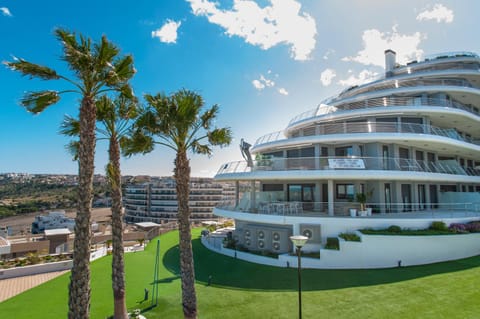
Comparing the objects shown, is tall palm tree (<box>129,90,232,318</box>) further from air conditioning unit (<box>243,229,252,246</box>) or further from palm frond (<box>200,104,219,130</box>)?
air conditioning unit (<box>243,229,252,246</box>)

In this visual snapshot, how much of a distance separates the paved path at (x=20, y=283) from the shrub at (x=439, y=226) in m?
23.9

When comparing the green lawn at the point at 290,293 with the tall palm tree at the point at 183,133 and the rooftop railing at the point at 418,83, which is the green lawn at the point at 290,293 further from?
the rooftop railing at the point at 418,83

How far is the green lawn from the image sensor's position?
31.3 ft

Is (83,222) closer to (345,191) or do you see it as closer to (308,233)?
(308,233)

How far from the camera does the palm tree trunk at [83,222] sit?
6594 mm

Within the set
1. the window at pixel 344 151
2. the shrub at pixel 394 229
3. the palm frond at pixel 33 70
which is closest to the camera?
the palm frond at pixel 33 70

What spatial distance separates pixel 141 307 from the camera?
10.9 m

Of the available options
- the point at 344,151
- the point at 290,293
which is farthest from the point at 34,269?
the point at 344,151

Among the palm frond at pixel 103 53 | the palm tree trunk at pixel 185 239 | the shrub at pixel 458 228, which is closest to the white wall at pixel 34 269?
the palm tree trunk at pixel 185 239

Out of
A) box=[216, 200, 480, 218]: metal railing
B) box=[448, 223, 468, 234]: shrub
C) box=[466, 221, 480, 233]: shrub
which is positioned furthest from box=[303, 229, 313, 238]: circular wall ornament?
box=[466, 221, 480, 233]: shrub

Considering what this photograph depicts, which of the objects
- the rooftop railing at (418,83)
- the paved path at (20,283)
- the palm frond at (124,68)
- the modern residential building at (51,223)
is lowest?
the modern residential building at (51,223)

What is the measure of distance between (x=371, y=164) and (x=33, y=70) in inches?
828

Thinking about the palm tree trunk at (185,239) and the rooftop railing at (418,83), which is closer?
the palm tree trunk at (185,239)

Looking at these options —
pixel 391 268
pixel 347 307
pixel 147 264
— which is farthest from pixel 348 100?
pixel 147 264
